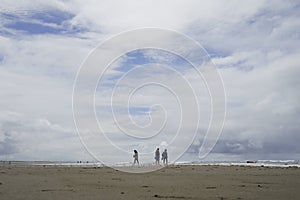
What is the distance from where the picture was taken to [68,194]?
17.8 meters

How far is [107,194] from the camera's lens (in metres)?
17.9

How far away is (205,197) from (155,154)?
116ft

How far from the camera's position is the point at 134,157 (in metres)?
52.5

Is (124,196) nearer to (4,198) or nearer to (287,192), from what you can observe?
(4,198)

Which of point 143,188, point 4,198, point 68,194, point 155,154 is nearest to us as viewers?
point 4,198

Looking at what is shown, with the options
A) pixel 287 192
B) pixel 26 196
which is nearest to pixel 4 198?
pixel 26 196

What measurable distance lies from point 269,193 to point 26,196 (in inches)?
394

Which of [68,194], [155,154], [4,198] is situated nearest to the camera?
[4,198]

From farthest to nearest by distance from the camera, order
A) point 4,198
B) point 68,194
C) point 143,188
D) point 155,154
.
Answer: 1. point 155,154
2. point 143,188
3. point 68,194
4. point 4,198

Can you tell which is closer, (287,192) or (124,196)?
(124,196)

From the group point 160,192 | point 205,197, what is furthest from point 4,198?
point 205,197

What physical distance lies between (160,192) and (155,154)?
33.7m

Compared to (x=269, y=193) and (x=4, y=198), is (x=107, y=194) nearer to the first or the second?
(x=4, y=198)

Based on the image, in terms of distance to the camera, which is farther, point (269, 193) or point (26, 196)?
point (269, 193)
